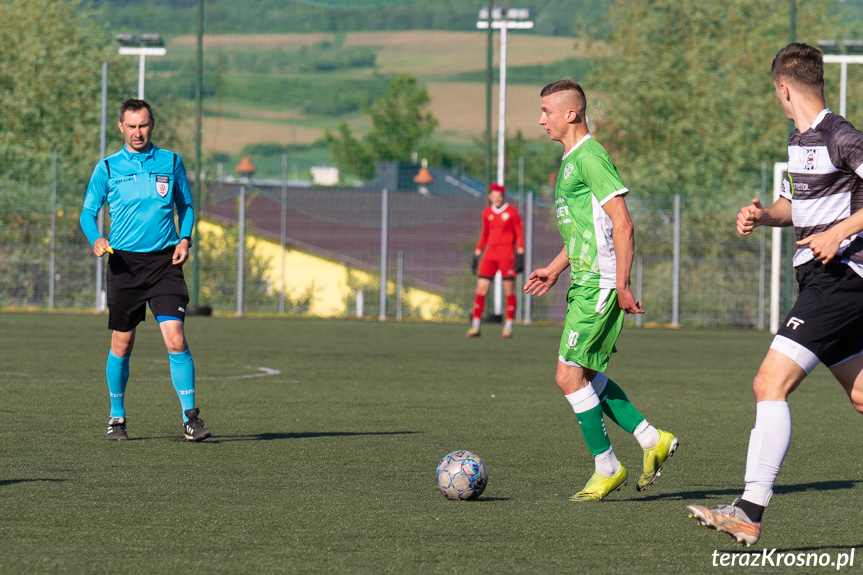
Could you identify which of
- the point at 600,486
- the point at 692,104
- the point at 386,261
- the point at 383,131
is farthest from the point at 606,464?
the point at 383,131

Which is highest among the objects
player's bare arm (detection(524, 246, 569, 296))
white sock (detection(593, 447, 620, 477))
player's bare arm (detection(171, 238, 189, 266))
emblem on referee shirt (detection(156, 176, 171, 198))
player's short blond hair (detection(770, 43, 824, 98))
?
player's short blond hair (detection(770, 43, 824, 98))

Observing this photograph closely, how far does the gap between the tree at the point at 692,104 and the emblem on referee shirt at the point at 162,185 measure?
76.8 ft

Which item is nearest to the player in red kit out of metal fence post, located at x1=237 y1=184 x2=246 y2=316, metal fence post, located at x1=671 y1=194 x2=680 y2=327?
metal fence post, located at x1=671 y1=194 x2=680 y2=327

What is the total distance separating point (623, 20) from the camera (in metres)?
37.0

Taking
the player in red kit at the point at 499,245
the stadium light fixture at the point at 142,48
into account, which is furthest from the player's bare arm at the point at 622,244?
the stadium light fixture at the point at 142,48

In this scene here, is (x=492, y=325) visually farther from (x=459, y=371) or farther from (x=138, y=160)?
(x=138, y=160)

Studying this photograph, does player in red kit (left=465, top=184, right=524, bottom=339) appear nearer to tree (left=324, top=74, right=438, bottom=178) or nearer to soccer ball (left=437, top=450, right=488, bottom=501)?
tree (left=324, top=74, right=438, bottom=178)

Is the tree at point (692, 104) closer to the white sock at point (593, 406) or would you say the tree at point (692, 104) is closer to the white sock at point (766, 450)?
the white sock at point (593, 406)

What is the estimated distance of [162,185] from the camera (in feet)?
26.0

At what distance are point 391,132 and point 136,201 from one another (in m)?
26.5

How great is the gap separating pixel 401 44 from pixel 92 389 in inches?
971

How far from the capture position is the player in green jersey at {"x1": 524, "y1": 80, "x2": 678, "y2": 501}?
5.78m

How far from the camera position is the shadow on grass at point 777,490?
5979mm

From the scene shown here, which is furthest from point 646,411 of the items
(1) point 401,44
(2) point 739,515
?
(1) point 401,44
